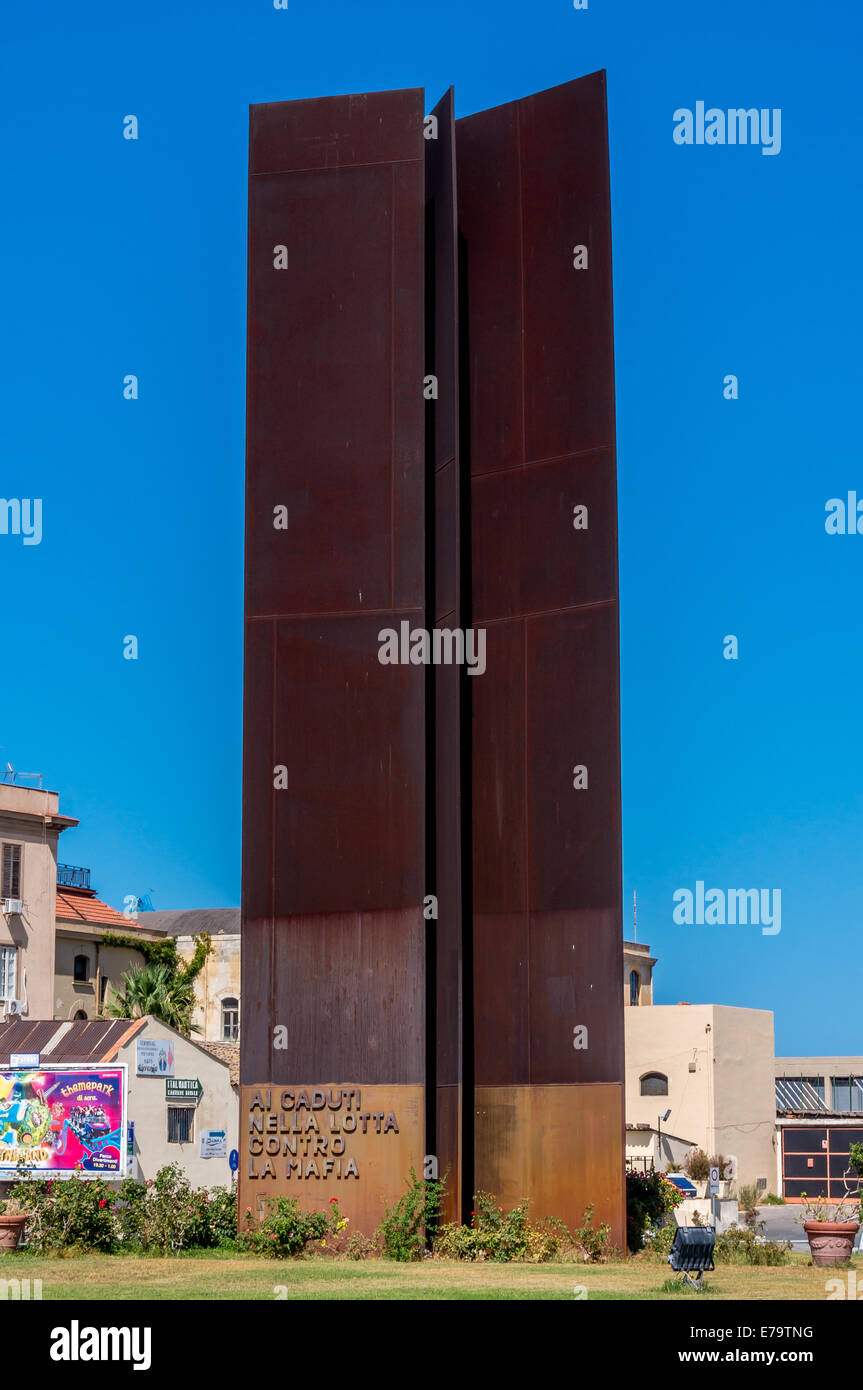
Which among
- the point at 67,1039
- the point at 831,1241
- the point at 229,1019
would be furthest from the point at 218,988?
the point at 831,1241

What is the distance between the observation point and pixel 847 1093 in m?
86.9

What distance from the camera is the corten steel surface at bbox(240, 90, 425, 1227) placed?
24859 millimetres

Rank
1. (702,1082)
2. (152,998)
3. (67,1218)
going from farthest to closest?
1. (702,1082)
2. (152,998)
3. (67,1218)

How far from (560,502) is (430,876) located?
242 inches

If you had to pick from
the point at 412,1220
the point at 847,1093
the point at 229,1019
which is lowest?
the point at 847,1093

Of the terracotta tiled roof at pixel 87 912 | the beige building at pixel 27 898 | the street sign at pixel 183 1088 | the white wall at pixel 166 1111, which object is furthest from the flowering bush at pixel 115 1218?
the terracotta tiled roof at pixel 87 912

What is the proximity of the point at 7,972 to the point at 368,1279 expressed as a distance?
176 ft

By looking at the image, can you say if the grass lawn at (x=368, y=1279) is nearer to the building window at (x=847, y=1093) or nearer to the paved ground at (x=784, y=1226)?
the paved ground at (x=784, y=1226)

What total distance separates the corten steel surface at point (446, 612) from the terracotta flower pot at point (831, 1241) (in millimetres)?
5066

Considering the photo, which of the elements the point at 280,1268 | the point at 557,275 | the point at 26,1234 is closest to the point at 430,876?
the point at 280,1268

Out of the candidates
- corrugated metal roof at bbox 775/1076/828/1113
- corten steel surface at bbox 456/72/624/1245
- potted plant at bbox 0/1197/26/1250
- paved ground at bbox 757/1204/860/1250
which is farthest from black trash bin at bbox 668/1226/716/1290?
corrugated metal roof at bbox 775/1076/828/1113

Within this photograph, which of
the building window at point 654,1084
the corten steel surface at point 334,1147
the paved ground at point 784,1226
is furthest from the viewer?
the building window at point 654,1084

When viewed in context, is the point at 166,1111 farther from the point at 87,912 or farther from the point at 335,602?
the point at 87,912

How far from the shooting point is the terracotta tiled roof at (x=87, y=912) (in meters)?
77.1
